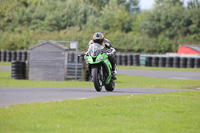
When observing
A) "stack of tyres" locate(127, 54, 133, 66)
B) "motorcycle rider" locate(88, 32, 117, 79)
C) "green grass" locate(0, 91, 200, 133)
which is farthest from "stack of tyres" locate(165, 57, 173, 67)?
"green grass" locate(0, 91, 200, 133)

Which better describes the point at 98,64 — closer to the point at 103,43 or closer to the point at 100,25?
the point at 103,43

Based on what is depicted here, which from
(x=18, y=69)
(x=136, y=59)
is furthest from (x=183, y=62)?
(x=18, y=69)

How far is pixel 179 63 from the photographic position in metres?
38.2

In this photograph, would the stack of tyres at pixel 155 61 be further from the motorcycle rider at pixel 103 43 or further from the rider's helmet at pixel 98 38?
the rider's helmet at pixel 98 38

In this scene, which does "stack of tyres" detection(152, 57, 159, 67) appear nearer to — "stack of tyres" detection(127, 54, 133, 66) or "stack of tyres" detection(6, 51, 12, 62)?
"stack of tyres" detection(127, 54, 133, 66)

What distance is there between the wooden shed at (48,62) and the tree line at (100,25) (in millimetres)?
24875

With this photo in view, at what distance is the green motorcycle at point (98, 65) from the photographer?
42.7 ft

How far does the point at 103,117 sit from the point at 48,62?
16035mm

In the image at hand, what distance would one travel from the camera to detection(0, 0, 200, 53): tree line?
6462 centimetres

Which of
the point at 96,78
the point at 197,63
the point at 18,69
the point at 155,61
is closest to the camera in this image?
Result: the point at 96,78

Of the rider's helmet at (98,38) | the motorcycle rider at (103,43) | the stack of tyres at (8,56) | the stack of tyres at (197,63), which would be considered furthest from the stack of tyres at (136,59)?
the rider's helmet at (98,38)

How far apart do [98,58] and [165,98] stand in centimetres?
267

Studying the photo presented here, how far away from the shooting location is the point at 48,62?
→ 2381 cm

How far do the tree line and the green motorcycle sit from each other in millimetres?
35722
